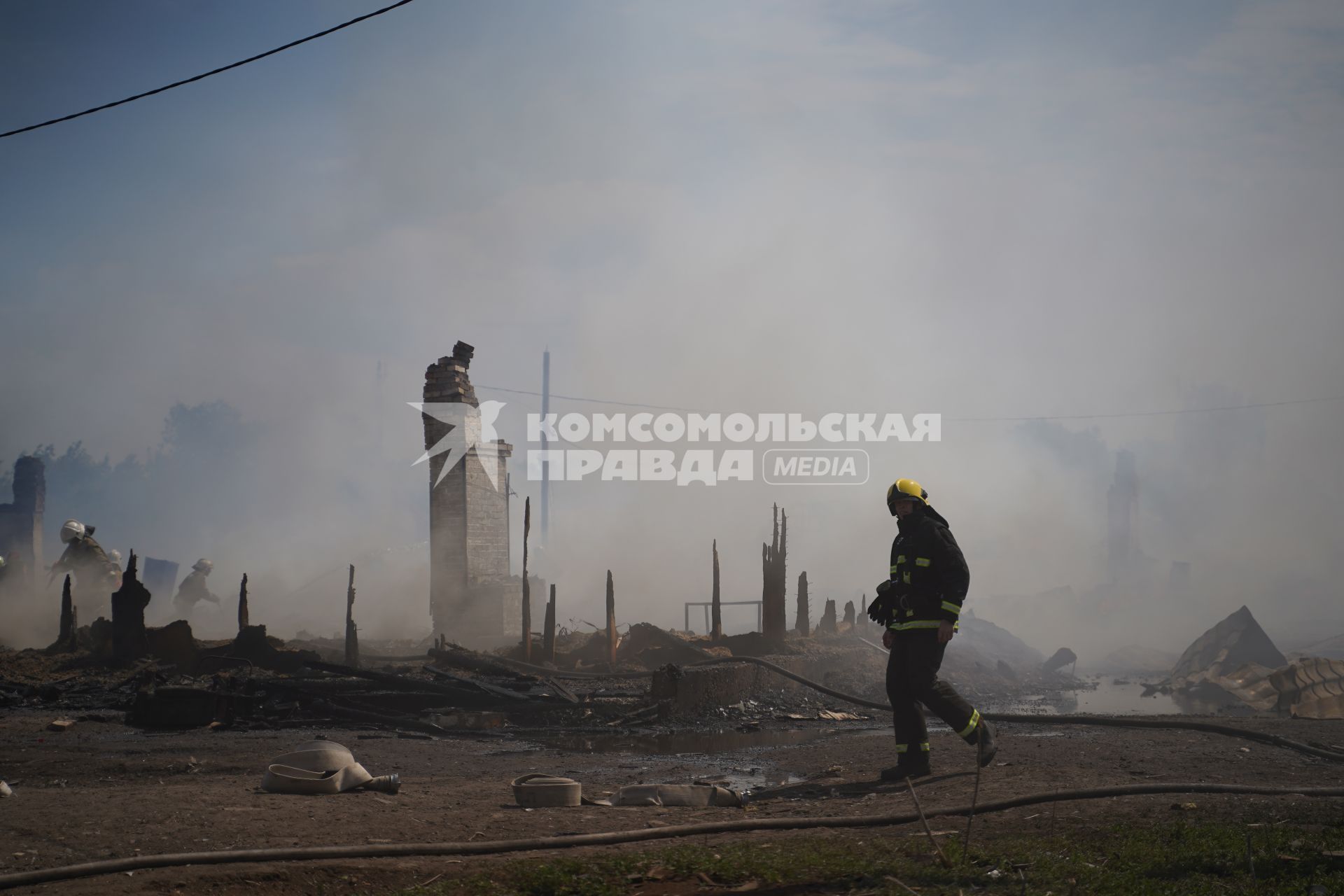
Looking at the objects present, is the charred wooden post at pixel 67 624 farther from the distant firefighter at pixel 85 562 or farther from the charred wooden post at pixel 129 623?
the distant firefighter at pixel 85 562

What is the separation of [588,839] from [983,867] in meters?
1.93

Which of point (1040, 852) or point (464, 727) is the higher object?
point (1040, 852)

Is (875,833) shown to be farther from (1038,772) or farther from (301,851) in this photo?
(301,851)

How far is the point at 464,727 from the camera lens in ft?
40.4

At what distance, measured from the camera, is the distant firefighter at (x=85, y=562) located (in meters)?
27.1

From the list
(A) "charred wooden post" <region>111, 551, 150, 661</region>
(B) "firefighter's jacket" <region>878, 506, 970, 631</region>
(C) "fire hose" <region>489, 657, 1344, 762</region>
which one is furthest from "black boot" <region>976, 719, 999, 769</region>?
(A) "charred wooden post" <region>111, 551, 150, 661</region>

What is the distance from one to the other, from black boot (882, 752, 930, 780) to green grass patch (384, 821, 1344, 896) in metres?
1.91

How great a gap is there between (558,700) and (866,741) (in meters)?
5.50

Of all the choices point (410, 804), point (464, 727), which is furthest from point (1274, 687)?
point (410, 804)

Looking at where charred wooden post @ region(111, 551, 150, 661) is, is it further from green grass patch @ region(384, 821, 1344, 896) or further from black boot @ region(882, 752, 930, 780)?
green grass patch @ region(384, 821, 1344, 896)

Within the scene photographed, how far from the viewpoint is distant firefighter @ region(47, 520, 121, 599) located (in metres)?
27.1

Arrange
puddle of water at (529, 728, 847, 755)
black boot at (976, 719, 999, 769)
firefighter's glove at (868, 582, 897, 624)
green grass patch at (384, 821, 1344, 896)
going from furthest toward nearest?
puddle of water at (529, 728, 847, 755) → firefighter's glove at (868, 582, 897, 624) → black boot at (976, 719, 999, 769) → green grass patch at (384, 821, 1344, 896)

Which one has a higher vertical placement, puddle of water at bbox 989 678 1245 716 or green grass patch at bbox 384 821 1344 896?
green grass patch at bbox 384 821 1344 896

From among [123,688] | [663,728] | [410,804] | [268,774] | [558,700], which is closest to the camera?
[410,804]
